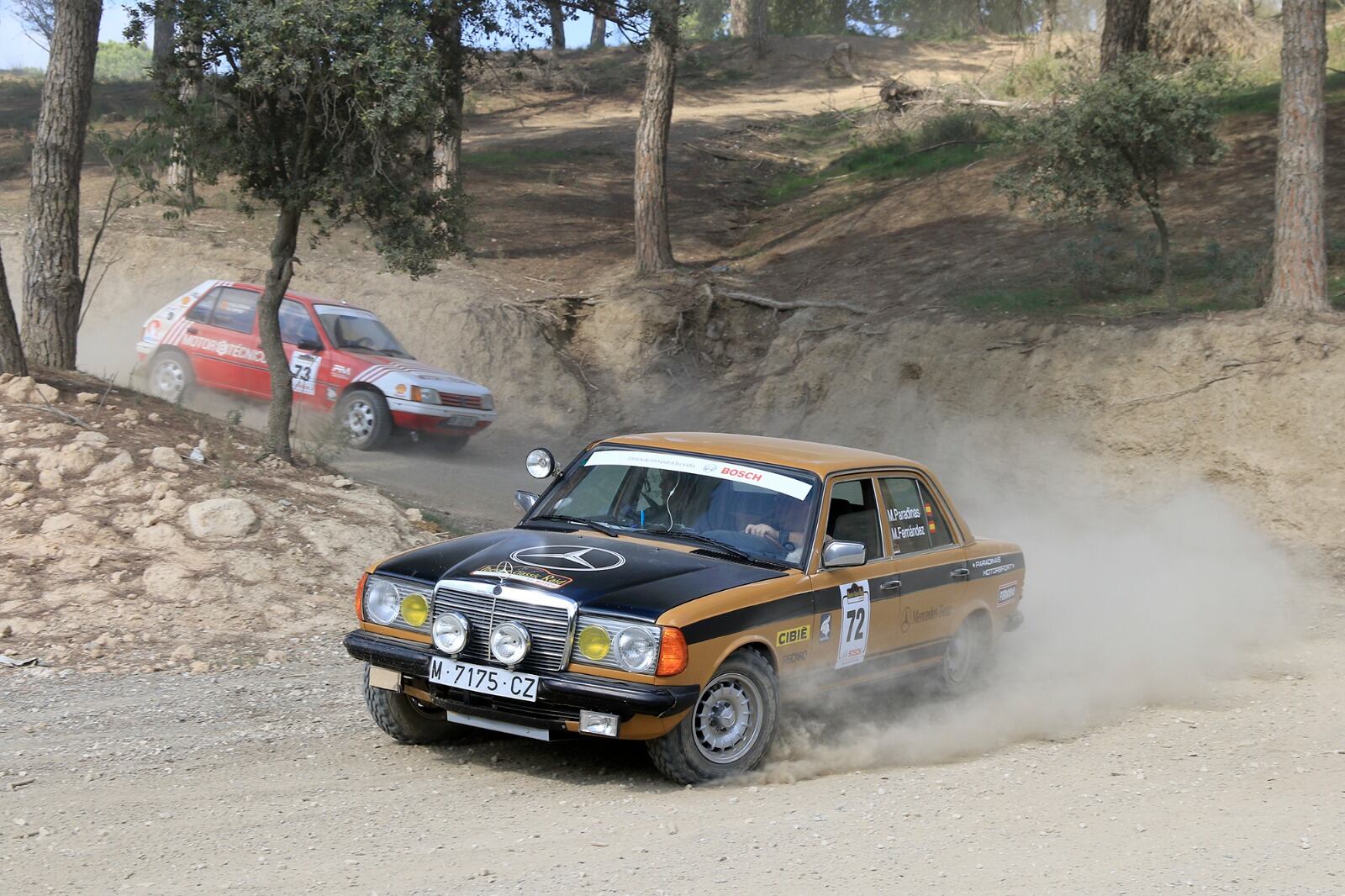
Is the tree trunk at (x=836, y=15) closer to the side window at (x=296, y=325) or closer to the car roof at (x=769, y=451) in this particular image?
the side window at (x=296, y=325)

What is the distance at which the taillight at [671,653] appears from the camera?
545cm

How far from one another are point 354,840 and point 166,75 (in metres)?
8.82

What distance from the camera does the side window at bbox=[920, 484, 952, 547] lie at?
7.63 m

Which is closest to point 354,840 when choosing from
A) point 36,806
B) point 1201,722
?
point 36,806

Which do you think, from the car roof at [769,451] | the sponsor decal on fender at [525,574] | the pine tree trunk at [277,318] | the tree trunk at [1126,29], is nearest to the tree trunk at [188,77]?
the pine tree trunk at [277,318]

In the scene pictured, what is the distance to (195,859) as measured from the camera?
15.1ft

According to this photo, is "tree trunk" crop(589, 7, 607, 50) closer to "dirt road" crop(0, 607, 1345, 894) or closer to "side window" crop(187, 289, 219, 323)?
"side window" crop(187, 289, 219, 323)

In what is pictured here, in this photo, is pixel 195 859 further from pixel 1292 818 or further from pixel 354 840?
pixel 1292 818

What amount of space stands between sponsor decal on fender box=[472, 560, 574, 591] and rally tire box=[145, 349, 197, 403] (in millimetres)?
11684

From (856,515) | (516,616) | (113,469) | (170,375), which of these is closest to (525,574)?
(516,616)

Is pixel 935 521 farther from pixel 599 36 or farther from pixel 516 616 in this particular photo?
pixel 599 36

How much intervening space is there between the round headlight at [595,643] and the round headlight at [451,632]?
56 centimetres

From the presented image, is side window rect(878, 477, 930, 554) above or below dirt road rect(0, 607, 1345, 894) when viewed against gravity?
above

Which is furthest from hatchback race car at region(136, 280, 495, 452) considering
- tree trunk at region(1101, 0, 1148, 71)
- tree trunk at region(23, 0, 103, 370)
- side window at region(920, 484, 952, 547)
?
tree trunk at region(1101, 0, 1148, 71)
